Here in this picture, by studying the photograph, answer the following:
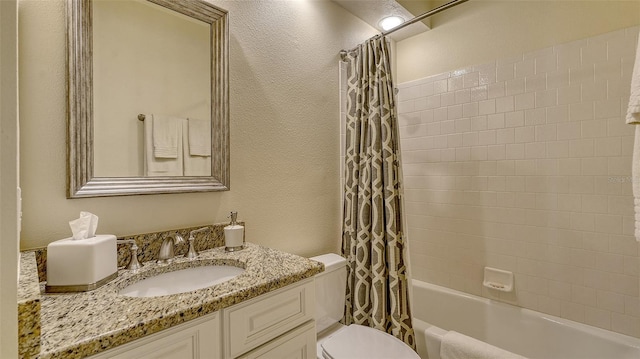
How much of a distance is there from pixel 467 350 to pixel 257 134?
4.64ft

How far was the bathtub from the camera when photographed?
1.52 m

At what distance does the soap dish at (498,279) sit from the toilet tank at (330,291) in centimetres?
102

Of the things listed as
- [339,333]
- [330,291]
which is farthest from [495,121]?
[339,333]

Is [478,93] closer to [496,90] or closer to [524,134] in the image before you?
[496,90]

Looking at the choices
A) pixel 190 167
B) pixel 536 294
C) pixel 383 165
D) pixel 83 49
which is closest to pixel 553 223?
pixel 536 294

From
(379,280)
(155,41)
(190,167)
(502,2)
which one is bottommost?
(379,280)

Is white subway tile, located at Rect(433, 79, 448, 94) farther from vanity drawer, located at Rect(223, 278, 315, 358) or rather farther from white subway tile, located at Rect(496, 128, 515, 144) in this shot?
vanity drawer, located at Rect(223, 278, 315, 358)

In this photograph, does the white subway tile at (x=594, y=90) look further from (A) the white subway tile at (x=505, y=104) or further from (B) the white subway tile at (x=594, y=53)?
(A) the white subway tile at (x=505, y=104)

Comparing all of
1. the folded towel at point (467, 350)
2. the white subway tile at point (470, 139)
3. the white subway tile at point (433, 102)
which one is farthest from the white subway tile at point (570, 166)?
the folded towel at point (467, 350)

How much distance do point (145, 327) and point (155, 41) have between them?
1079 millimetres

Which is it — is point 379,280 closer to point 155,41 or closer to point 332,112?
point 332,112

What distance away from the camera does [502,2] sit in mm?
1928

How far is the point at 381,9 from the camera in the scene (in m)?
1.98

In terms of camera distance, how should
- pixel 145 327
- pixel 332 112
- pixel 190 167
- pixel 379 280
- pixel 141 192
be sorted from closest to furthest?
1. pixel 145 327
2. pixel 141 192
3. pixel 190 167
4. pixel 379 280
5. pixel 332 112
